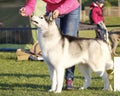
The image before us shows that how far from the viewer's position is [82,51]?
750 cm

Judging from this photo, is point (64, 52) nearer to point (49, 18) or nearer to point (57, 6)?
point (49, 18)

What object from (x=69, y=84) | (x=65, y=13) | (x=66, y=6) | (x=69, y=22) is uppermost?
(x=66, y=6)

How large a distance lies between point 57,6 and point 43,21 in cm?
49

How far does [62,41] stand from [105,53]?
2.48 ft

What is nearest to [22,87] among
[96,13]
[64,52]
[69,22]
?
[64,52]

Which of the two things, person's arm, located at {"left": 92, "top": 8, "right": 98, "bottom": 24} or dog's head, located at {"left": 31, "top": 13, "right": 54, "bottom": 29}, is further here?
person's arm, located at {"left": 92, "top": 8, "right": 98, "bottom": 24}


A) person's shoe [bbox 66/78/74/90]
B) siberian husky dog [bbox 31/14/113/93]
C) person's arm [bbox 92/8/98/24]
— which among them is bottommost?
person's shoe [bbox 66/78/74/90]

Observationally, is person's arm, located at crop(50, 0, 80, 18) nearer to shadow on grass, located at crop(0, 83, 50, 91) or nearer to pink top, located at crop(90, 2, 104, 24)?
shadow on grass, located at crop(0, 83, 50, 91)

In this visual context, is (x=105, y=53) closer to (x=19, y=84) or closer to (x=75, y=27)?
(x=75, y=27)

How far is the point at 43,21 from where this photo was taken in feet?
23.5

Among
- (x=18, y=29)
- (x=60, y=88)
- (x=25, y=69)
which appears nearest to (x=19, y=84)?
(x=60, y=88)

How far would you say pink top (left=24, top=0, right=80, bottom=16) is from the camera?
739 cm

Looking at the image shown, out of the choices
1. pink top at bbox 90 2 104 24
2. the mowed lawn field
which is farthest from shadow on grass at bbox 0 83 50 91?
pink top at bbox 90 2 104 24

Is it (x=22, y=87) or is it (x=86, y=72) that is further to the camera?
(x=22, y=87)
